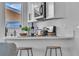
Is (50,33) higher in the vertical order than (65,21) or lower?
lower

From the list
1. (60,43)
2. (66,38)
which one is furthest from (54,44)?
(66,38)

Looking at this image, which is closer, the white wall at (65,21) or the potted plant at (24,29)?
the potted plant at (24,29)

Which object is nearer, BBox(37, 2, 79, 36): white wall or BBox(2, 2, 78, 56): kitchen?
BBox(2, 2, 78, 56): kitchen

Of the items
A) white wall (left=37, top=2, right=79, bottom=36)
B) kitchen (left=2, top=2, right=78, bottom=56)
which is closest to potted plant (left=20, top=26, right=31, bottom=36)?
kitchen (left=2, top=2, right=78, bottom=56)

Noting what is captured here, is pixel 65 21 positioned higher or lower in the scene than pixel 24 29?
higher

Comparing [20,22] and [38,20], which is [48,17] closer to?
[38,20]

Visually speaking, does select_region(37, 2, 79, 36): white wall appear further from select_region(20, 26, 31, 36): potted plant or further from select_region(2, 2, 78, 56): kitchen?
select_region(20, 26, 31, 36): potted plant

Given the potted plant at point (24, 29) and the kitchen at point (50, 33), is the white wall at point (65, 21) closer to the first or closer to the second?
the kitchen at point (50, 33)

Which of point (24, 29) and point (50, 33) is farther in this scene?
point (50, 33)

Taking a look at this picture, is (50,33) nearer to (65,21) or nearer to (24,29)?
(65,21)

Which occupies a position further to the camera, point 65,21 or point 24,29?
point 65,21

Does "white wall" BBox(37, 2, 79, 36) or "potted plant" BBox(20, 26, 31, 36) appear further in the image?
"white wall" BBox(37, 2, 79, 36)

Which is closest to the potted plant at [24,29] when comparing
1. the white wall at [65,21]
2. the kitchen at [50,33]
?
the kitchen at [50,33]

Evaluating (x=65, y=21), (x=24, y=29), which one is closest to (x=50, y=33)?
(x=65, y=21)
